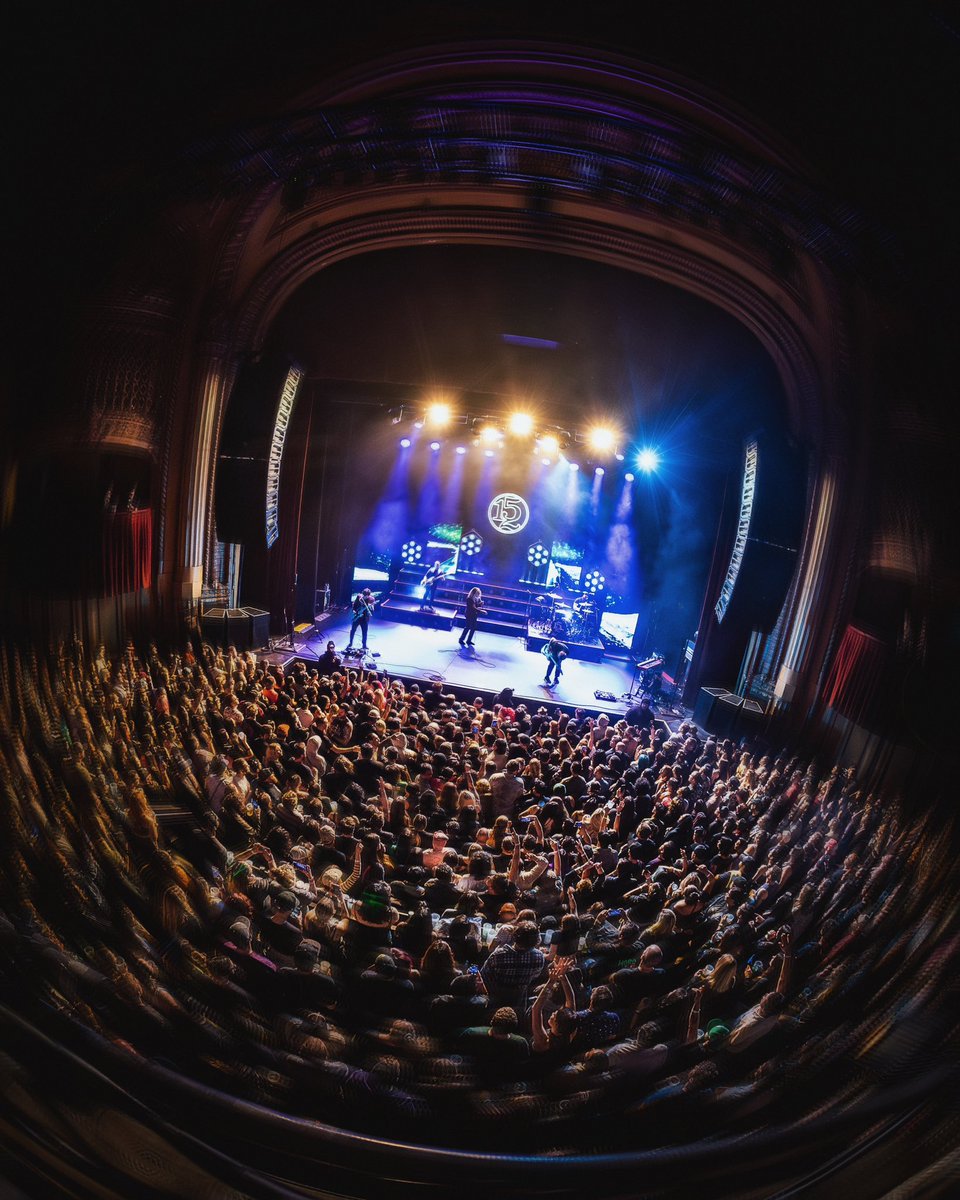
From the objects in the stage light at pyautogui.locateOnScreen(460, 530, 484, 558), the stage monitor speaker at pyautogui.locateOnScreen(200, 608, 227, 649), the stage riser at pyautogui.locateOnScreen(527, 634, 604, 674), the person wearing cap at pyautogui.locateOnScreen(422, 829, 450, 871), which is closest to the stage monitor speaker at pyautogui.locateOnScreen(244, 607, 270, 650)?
the stage monitor speaker at pyautogui.locateOnScreen(200, 608, 227, 649)

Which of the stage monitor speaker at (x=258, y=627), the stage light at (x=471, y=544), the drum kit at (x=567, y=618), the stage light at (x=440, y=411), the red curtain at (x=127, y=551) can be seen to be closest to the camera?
the red curtain at (x=127, y=551)

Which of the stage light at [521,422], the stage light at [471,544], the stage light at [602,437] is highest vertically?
the stage light at [521,422]

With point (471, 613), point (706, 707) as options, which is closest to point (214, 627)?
point (471, 613)

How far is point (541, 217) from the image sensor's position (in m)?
7.89

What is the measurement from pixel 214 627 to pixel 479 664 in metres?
5.43

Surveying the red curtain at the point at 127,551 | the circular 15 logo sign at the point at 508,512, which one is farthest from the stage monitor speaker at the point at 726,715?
the red curtain at the point at 127,551

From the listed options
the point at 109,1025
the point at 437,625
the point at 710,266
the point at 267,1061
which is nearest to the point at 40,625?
the point at 109,1025

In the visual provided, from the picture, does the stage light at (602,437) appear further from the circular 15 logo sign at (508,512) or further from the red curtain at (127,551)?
the red curtain at (127,551)

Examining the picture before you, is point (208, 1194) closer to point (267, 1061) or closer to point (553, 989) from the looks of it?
point (267, 1061)

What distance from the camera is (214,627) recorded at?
30.9 feet

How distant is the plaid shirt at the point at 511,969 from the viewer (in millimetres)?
2879

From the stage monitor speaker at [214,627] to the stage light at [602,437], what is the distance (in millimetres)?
8177

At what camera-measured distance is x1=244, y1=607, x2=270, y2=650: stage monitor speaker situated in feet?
32.6

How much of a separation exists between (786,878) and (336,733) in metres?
4.55
